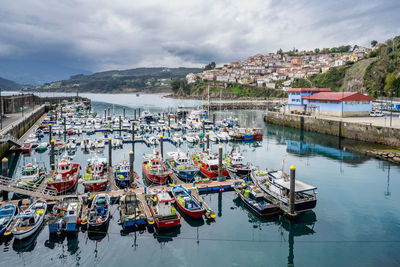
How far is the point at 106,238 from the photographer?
16.1 m

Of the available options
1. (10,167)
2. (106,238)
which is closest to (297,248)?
(106,238)

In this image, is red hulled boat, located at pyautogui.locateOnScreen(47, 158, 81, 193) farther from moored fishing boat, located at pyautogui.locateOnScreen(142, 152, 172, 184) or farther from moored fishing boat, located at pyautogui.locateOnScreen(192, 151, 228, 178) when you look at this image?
moored fishing boat, located at pyautogui.locateOnScreen(192, 151, 228, 178)

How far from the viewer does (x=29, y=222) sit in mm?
16203

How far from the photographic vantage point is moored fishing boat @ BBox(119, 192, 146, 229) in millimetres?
16766

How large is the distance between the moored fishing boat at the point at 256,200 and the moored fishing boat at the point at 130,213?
7.76 meters

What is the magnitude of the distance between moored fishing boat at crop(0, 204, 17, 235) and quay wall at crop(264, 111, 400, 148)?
44725 millimetres

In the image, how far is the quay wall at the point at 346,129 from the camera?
3994cm

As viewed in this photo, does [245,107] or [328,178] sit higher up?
[245,107]

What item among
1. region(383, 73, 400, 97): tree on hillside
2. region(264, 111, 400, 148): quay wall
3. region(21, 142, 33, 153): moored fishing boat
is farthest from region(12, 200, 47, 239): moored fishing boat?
region(383, 73, 400, 97): tree on hillside

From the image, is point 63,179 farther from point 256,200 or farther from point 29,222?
point 256,200

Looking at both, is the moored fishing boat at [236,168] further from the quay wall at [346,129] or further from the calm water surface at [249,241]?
the quay wall at [346,129]

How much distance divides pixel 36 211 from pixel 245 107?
101512mm

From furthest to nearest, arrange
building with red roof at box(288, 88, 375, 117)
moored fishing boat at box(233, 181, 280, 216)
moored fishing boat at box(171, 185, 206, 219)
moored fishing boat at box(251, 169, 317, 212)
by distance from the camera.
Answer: building with red roof at box(288, 88, 375, 117)
moored fishing boat at box(233, 181, 280, 216)
moored fishing boat at box(251, 169, 317, 212)
moored fishing boat at box(171, 185, 206, 219)

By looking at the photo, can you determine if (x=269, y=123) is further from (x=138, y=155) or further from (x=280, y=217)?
(x=280, y=217)
